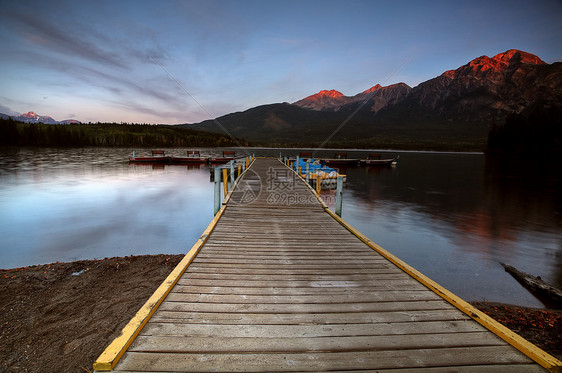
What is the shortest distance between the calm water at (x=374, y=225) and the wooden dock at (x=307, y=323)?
15.3 ft

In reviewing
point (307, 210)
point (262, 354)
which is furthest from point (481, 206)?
point (262, 354)

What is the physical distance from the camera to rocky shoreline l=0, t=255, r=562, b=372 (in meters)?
4.09

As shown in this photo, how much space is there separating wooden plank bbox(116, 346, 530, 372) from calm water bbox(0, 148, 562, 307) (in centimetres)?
537

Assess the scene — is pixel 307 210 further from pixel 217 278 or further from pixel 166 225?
pixel 166 225

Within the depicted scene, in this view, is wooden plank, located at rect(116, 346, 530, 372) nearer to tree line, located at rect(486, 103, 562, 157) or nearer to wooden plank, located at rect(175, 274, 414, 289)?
wooden plank, located at rect(175, 274, 414, 289)

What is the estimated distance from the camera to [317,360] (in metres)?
2.50

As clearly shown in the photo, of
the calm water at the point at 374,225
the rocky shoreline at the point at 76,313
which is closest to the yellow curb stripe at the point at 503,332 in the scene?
the rocky shoreline at the point at 76,313

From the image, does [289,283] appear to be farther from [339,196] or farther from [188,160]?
[188,160]

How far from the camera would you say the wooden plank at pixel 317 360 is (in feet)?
7.86

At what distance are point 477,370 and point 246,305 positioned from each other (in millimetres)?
2533

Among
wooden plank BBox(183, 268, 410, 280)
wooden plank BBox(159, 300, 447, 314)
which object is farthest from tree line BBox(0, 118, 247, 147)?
wooden plank BBox(159, 300, 447, 314)

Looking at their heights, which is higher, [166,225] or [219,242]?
[219,242]

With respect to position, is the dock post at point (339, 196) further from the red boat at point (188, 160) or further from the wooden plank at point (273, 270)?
the red boat at point (188, 160)

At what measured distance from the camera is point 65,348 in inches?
166
